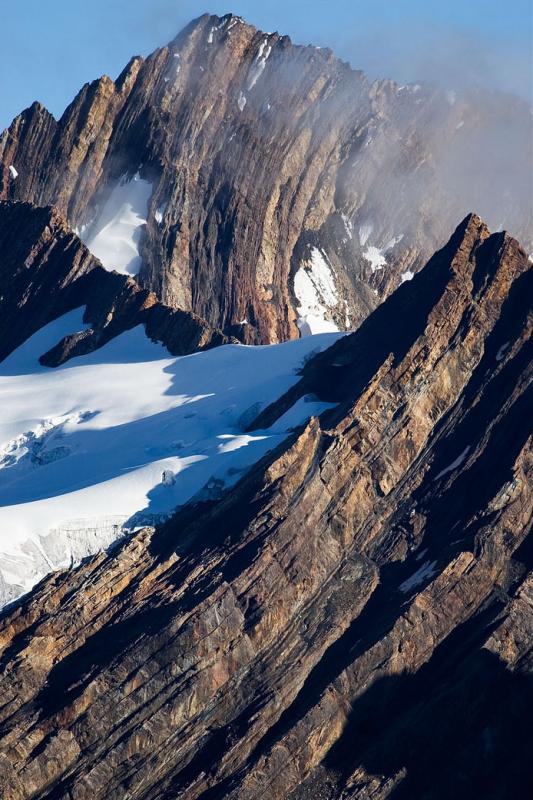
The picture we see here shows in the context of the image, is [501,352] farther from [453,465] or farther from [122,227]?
[122,227]

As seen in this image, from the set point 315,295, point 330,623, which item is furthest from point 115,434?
point 315,295

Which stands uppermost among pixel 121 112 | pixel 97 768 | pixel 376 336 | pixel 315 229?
pixel 121 112

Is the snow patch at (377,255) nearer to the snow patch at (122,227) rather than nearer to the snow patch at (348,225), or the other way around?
the snow patch at (348,225)

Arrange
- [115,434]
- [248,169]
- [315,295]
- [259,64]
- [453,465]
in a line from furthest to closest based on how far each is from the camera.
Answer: [259,64] → [315,295] → [248,169] → [115,434] → [453,465]

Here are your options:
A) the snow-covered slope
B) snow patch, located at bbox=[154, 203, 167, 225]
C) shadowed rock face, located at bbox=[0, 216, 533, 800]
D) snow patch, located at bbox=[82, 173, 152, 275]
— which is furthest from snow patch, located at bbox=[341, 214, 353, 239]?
shadowed rock face, located at bbox=[0, 216, 533, 800]

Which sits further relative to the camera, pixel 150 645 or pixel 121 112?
pixel 121 112

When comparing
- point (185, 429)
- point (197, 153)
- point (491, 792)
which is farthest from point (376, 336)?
point (197, 153)

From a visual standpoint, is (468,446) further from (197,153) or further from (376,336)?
(197,153)
